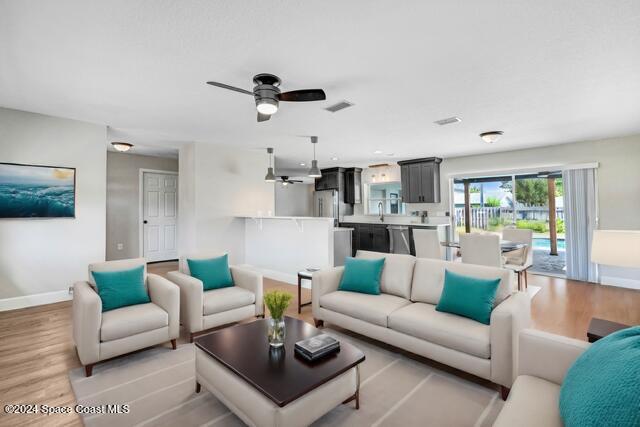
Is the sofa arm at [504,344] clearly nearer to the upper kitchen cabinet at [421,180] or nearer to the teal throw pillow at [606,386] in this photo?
the teal throw pillow at [606,386]

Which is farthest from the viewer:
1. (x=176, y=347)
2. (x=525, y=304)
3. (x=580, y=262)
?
(x=580, y=262)

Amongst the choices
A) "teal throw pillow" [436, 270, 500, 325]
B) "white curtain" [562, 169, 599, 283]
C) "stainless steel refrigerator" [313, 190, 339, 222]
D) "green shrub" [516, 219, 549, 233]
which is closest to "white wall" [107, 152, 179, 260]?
"stainless steel refrigerator" [313, 190, 339, 222]

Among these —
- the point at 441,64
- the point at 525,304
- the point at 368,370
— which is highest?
the point at 441,64

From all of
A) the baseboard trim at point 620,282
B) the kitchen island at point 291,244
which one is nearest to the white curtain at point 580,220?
the baseboard trim at point 620,282

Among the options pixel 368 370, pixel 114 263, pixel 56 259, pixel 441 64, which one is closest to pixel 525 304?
pixel 368 370

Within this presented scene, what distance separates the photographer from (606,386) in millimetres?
1044

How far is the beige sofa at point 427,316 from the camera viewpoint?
2.14 meters

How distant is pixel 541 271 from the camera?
6227 millimetres

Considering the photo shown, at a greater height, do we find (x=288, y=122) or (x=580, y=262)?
(x=288, y=122)

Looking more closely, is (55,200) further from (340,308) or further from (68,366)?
(340,308)

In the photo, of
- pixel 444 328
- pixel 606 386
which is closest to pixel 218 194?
pixel 444 328

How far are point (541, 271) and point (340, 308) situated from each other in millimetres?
5353

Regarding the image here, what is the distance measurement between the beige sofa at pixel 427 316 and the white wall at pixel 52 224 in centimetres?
352

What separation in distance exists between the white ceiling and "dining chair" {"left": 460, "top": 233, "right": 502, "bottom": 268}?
162cm
